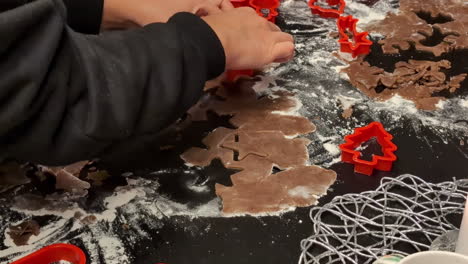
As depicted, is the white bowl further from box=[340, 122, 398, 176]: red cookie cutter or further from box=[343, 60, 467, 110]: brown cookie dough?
box=[343, 60, 467, 110]: brown cookie dough

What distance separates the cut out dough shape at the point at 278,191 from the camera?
686mm

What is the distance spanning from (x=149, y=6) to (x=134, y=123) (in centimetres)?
29

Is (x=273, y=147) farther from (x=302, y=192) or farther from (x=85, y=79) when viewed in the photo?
(x=85, y=79)

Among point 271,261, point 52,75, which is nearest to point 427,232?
point 271,261

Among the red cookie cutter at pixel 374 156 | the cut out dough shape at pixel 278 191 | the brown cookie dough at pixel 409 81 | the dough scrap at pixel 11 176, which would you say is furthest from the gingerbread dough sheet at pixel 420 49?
the dough scrap at pixel 11 176

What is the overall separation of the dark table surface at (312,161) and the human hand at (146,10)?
6.5 inches

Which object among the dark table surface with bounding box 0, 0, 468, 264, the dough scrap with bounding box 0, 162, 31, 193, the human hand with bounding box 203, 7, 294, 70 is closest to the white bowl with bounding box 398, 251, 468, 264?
the dark table surface with bounding box 0, 0, 468, 264

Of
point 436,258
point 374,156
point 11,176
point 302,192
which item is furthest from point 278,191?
point 11,176

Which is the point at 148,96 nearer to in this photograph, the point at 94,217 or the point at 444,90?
the point at 94,217

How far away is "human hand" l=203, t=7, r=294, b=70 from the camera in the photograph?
2.61ft

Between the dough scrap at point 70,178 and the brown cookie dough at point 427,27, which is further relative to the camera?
the brown cookie dough at point 427,27

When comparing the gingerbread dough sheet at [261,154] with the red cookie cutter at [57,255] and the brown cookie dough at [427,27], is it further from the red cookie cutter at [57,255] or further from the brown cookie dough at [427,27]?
the brown cookie dough at [427,27]

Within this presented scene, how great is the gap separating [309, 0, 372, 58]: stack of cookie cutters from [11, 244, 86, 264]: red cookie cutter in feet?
2.01

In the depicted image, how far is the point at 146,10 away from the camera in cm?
90
